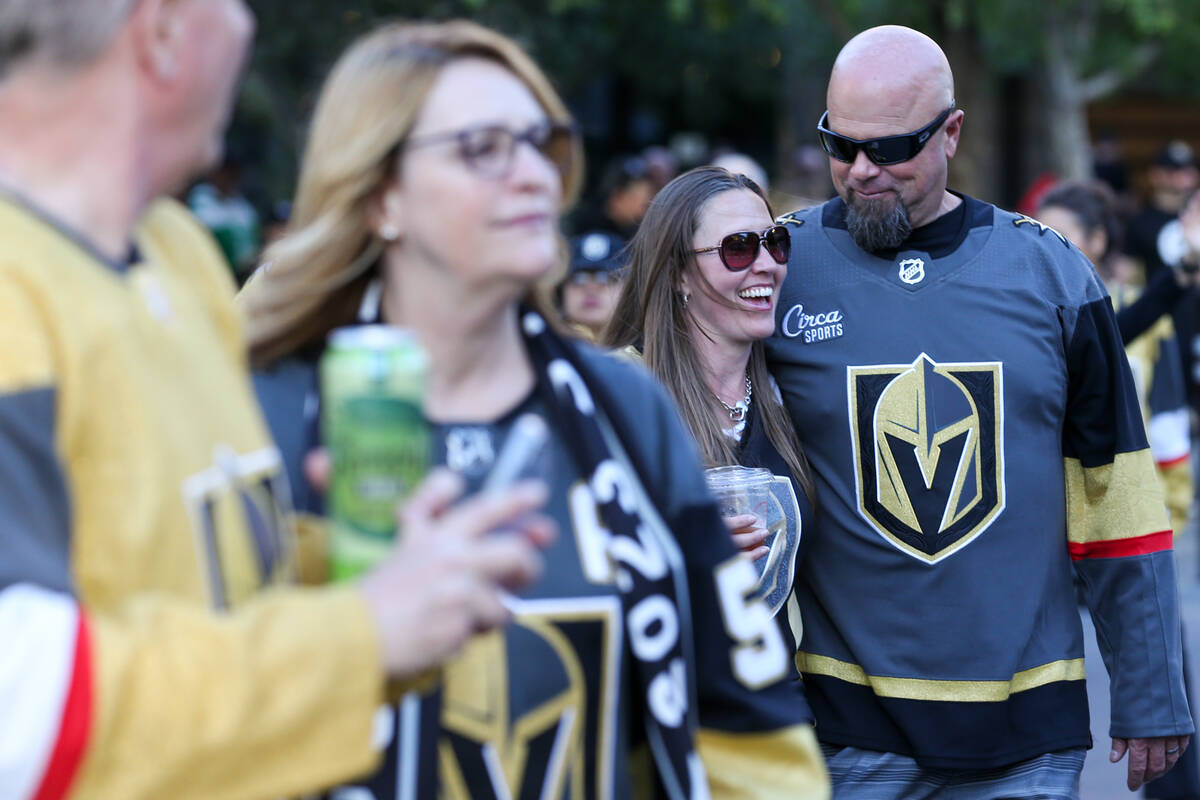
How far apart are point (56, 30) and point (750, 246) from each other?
2.56 m

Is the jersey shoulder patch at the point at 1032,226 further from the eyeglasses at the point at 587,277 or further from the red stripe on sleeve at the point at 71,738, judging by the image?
the eyeglasses at the point at 587,277

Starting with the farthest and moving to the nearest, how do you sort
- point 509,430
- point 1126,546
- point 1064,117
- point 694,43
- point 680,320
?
point 694,43 < point 1064,117 < point 680,320 < point 1126,546 < point 509,430

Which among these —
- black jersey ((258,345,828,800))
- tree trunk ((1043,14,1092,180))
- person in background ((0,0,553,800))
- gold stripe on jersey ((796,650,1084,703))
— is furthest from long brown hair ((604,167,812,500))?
tree trunk ((1043,14,1092,180))

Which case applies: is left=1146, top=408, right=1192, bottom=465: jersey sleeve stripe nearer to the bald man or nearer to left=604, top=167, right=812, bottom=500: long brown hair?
the bald man

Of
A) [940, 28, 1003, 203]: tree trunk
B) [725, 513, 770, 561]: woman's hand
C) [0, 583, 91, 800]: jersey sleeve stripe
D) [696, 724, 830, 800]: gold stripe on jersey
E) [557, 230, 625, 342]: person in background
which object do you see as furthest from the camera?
[940, 28, 1003, 203]: tree trunk

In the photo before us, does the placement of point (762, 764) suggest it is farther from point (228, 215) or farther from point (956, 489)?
point (228, 215)

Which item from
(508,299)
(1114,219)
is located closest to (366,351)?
(508,299)

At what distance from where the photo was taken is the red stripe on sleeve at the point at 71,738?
1379 mm

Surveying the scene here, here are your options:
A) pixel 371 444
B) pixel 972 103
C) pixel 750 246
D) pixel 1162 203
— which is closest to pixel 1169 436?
pixel 750 246

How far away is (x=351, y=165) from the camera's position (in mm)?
2094

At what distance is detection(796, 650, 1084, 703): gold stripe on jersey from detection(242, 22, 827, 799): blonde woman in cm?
152

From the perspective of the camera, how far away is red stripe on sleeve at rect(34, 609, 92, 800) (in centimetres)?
138

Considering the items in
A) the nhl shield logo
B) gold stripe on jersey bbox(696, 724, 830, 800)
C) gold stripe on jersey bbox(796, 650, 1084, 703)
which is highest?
the nhl shield logo

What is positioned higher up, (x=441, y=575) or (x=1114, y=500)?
(x=441, y=575)
